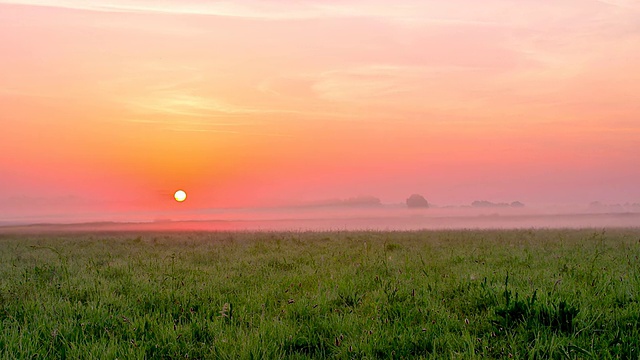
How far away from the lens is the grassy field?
236 inches

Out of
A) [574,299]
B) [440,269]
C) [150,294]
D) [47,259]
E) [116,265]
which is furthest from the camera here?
[47,259]

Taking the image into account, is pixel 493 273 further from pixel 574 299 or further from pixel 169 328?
pixel 169 328

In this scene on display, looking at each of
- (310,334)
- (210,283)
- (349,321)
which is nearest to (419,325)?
(349,321)

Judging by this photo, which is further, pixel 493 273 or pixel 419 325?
pixel 493 273

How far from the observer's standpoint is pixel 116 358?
574 cm

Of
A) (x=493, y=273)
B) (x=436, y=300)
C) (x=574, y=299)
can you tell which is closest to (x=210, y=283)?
(x=436, y=300)

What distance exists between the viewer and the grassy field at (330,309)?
5.98 metres

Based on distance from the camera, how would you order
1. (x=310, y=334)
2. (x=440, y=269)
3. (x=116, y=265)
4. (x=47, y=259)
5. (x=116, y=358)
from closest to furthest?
(x=116, y=358)
(x=310, y=334)
(x=440, y=269)
(x=116, y=265)
(x=47, y=259)

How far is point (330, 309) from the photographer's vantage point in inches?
304

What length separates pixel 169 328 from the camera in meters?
6.76

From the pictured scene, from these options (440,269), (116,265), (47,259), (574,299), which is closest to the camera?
(574,299)

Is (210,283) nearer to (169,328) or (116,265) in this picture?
(169,328)

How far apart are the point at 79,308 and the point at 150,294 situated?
1275 mm

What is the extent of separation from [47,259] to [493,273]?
13638mm
